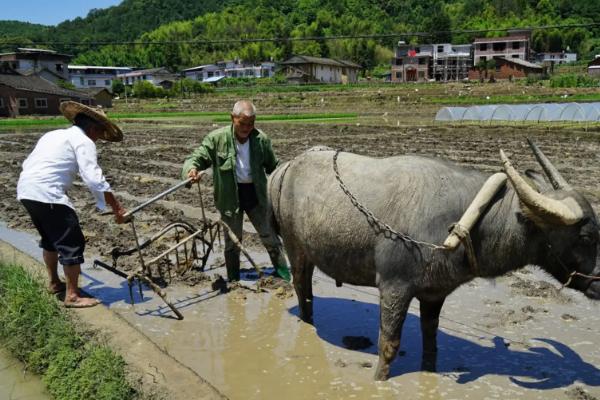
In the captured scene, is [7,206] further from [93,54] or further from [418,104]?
[93,54]

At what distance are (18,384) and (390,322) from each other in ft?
8.78

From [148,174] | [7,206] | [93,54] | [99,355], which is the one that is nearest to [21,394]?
[99,355]

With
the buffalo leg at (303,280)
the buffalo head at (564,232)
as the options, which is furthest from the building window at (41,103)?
the buffalo head at (564,232)

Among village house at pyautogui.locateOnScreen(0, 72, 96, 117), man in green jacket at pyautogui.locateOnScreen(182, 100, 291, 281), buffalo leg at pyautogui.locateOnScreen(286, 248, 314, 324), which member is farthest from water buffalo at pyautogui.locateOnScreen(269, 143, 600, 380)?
village house at pyautogui.locateOnScreen(0, 72, 96, 117)

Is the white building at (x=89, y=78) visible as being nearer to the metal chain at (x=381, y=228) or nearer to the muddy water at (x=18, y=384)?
the muddy water at (x=18, y=384)

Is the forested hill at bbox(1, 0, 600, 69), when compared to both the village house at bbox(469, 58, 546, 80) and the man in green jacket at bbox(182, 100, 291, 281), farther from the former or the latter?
the man in green jacket at bbox(182, 100, 291, 281)

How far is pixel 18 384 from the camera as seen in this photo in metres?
3.87

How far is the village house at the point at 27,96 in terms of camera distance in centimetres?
4694

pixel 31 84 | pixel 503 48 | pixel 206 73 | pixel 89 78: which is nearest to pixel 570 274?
pixel 31 84

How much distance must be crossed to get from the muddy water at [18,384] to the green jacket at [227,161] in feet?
6.92

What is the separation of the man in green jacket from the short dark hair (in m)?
0.91

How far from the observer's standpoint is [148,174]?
13.9m

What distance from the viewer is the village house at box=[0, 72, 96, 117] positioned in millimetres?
46938

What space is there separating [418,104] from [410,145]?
1061 inches
